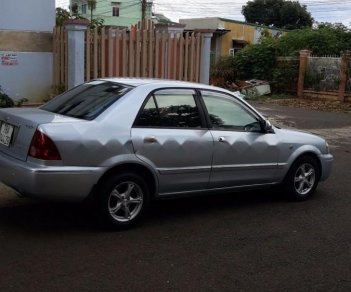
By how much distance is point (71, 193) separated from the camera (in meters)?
5.08

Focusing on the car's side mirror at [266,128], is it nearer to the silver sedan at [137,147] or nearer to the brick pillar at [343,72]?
the silver sedan at [137,147]

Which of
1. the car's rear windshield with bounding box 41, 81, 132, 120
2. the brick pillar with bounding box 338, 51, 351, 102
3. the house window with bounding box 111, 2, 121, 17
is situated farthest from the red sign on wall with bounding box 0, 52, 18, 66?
the house window with bounding box 111, 2, 121, 17

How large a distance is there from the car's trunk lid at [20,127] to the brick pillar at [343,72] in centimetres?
1870

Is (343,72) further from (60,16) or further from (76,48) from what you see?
(76,48)

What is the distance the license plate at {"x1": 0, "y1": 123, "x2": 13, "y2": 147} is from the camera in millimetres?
5469

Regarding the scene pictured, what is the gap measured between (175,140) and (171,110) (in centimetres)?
37

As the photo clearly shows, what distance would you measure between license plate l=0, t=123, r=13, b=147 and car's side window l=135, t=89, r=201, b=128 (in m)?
1.28

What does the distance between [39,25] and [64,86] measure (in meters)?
1.48

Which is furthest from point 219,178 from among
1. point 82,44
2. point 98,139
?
point 82,44

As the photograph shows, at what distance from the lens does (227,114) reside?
6270mm

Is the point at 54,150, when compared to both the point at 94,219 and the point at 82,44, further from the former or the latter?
the point at 82,44

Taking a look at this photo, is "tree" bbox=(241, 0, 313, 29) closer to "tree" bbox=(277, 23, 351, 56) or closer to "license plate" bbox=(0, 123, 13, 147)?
"tree" bbox=(277, 23, 351, 56)

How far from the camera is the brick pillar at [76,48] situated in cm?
1166

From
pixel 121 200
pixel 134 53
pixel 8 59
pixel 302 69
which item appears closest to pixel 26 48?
pixel 8 59
